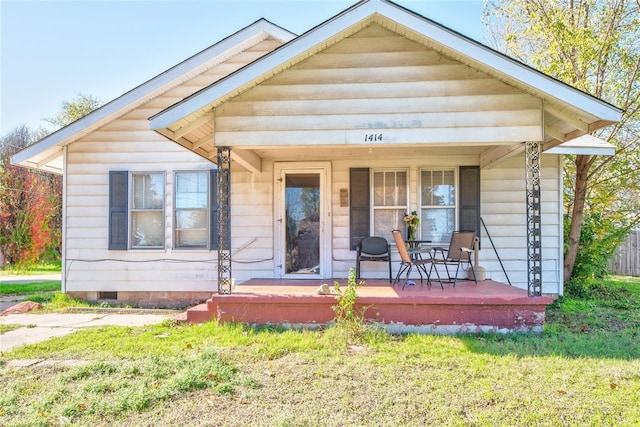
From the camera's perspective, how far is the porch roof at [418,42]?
4555 millimetres

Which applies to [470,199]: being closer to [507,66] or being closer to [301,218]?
[507,66]

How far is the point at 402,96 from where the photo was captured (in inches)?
195

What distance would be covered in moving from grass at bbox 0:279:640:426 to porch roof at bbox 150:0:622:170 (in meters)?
2.51

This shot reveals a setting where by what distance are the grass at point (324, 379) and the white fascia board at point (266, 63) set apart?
2.70m

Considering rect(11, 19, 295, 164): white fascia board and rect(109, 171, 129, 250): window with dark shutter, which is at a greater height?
rect(11, 19, 295, 164): white fascia board

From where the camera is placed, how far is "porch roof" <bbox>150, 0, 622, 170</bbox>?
4.55 m

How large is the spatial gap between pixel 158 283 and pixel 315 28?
205 inches

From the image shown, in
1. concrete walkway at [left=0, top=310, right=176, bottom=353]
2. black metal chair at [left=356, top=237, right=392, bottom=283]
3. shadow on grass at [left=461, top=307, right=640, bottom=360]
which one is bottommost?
concrete walkway at [left=0, top=310, right=176, bottom=353]

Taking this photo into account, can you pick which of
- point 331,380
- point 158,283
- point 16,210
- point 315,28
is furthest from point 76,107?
point 331,380

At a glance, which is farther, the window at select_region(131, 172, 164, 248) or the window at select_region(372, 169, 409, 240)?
the window at select_region(131, 172, 164, 248)

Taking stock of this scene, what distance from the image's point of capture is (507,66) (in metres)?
4.59

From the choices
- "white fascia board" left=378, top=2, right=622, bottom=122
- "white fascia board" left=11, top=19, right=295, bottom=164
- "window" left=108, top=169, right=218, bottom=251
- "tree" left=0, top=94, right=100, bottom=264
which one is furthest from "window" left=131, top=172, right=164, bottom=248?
"tree" left=0, top=94, right=100, bottom=264

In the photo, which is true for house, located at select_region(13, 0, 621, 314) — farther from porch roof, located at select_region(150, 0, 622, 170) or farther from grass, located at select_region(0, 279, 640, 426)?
grass, located at select_region(0, 279, 640, 426)

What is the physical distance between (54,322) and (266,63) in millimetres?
4850
